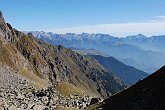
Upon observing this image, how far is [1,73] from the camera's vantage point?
436ft

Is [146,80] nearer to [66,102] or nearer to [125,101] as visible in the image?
[125,101]

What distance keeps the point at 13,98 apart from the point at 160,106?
36.9 meters

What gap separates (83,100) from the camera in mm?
93875

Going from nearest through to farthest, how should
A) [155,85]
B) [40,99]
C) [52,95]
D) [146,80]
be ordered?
[155,85]
[146,80]
[40,99]
[52,95]

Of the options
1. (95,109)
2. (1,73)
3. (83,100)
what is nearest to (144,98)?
(95,109)

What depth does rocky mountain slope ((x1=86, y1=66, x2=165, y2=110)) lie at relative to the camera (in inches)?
1951

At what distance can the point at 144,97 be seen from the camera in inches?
2135

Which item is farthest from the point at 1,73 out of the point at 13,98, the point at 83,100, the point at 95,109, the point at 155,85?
the point at 155,85

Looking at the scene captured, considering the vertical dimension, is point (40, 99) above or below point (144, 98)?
below

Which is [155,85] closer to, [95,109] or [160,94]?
[160,94]

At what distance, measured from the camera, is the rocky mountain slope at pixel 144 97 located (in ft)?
163

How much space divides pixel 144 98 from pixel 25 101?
28.3 metres

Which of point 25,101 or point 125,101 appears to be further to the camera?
point 25,101

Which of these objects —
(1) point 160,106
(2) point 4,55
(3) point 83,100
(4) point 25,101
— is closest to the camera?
(1) point 160,106
